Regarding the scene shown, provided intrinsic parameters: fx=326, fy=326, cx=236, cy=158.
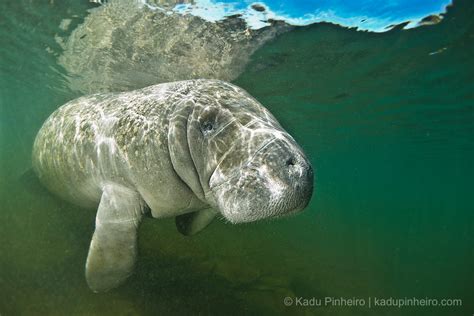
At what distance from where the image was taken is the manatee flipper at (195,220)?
15.0ft

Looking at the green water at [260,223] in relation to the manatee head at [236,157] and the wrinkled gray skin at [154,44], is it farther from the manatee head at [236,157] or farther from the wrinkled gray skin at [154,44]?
the manatee head at [236,157]

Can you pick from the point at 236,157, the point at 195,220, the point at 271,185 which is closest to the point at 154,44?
the point at 195,220

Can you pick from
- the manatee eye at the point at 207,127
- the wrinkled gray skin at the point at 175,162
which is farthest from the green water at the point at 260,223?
the manatee eye at the point at 207,127

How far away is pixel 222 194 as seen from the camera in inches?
102

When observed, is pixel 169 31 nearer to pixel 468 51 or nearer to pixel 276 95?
pixel 276 95

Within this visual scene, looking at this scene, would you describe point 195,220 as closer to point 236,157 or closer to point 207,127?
point 207,127

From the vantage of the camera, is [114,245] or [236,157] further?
[114,245]

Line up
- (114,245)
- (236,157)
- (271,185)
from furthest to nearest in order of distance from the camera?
(114,245), (236,157), (271,185)

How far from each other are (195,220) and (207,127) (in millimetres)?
2046

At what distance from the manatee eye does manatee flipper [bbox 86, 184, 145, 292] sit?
1.18 m

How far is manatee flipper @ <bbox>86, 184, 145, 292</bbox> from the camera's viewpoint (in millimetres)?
3340

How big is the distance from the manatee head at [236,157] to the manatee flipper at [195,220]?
132 cm

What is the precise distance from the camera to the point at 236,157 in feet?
8.64

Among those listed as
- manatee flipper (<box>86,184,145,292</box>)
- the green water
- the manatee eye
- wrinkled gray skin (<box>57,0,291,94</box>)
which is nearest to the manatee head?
the manatee eye
